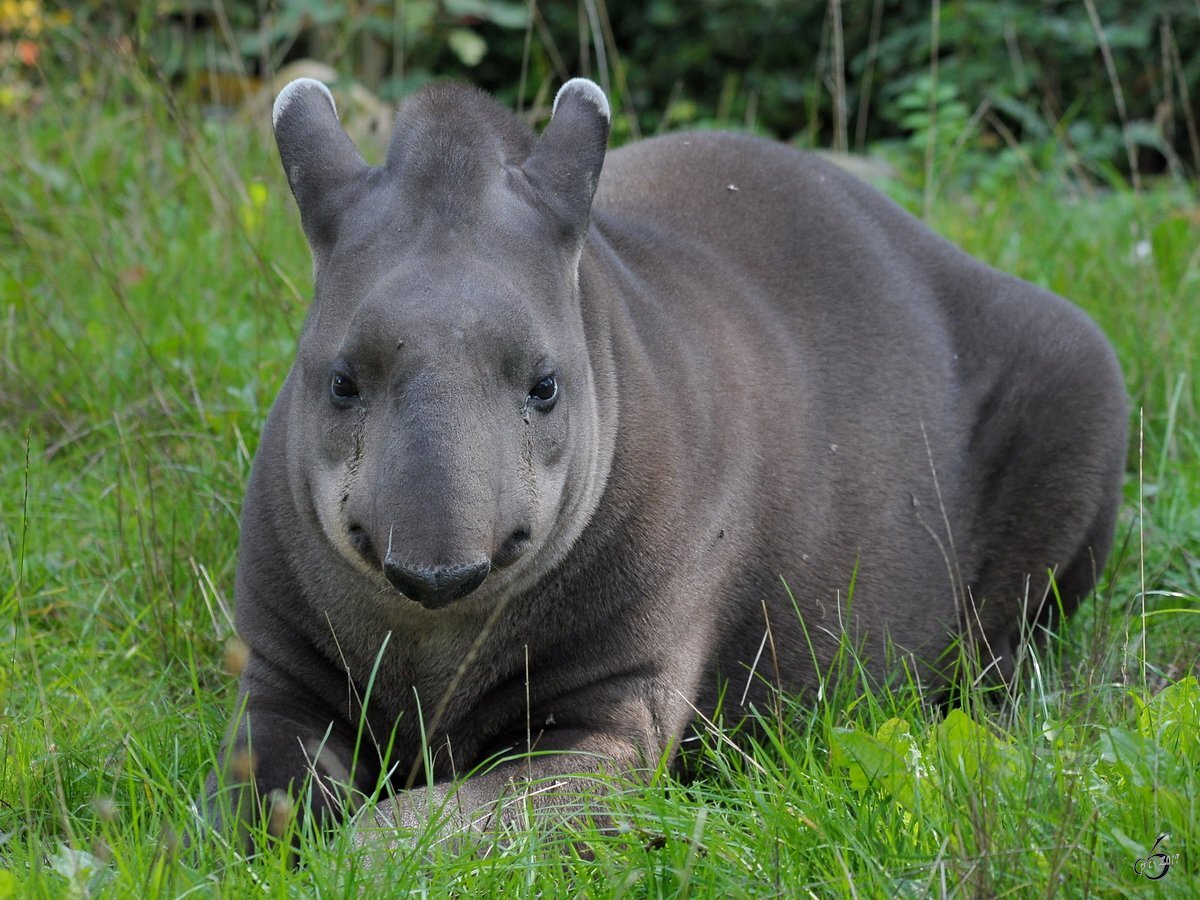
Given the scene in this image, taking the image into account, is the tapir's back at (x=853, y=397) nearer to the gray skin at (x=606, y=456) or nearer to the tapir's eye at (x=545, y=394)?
the gray skin at (x=606, y=456)

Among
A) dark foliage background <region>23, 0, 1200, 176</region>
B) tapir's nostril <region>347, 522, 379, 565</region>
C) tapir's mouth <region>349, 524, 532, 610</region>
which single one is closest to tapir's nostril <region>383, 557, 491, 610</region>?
tapir's mouth <region>349, 524, 532, 610</region>

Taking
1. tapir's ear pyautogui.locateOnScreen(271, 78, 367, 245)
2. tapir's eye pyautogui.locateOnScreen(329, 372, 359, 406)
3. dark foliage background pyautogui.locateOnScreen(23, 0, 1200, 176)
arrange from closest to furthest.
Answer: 1. tapir's eye pyautogui.locateOnScreen(329, 372, 359, 406)
2. tapir's ear pyautogui.locateOnScreen(271, 78, 367, 245)
3. dark foliage background pyautogui.locateOnScreen(23, 0, 1200, 176)

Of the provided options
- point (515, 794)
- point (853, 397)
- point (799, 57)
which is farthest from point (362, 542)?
point (799, 57)

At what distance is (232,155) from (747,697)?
4645mm

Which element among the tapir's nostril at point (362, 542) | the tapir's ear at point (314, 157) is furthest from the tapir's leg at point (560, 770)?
the tapir's ear at point (314, 157)

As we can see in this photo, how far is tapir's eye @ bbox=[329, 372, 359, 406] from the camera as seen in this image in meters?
3.29

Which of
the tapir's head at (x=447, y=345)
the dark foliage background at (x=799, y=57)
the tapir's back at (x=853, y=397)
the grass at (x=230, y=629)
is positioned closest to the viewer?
the grass at (x=230, y=629)

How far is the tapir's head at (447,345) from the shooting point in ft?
9.97

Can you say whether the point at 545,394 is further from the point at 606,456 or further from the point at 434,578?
the point at 434,578

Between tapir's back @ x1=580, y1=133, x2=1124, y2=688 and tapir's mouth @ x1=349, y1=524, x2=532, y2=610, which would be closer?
tapir's mouth @ x1=349, y1=524, x2=532, y2=610

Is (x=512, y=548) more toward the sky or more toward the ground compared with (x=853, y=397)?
more toward the sky

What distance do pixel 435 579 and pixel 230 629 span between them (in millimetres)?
1639

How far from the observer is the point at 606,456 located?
3.75 m

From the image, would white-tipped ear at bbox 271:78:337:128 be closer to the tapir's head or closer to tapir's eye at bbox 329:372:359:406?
the tapir's head
